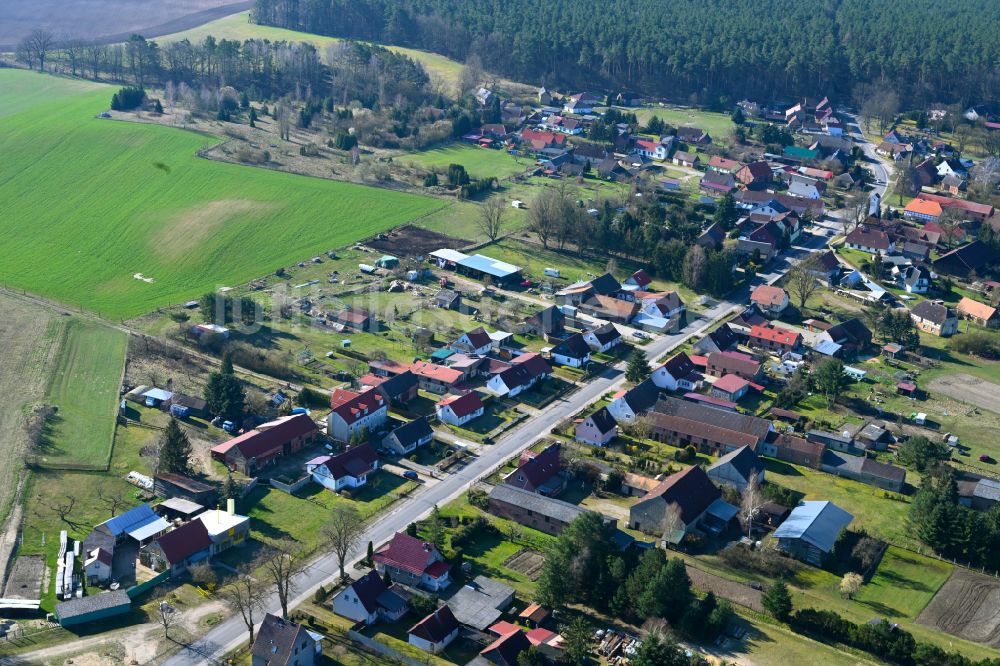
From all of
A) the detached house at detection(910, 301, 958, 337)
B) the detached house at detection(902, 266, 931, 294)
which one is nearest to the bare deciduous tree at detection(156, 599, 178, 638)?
the detached house at detection(910, 301, 958, 337)

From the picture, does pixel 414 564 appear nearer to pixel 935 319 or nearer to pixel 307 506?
pixel 307 506

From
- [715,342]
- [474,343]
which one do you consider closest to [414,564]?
[474,343]

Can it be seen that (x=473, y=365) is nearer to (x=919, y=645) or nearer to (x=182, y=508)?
(x=182, y=508)

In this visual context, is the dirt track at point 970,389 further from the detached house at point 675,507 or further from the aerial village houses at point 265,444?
the aerial village houses at point 265,444

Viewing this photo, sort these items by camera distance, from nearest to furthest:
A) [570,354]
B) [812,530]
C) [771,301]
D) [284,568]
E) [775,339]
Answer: [284,568] → [812,530] → [570,354] → [775,339] → [771,301]

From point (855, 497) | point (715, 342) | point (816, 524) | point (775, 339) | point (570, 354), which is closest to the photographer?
point (816, 524)
